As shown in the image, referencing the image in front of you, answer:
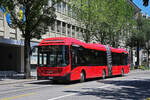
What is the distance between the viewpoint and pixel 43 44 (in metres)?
19.0

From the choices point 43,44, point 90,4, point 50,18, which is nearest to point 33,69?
point 90,4

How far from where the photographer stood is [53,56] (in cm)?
1831

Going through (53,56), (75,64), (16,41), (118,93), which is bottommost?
(118,93)

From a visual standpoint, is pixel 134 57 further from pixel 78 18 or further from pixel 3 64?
pixel 3 64

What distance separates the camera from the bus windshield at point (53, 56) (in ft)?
59.1

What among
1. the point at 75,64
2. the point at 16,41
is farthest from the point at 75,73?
the point at 16,41

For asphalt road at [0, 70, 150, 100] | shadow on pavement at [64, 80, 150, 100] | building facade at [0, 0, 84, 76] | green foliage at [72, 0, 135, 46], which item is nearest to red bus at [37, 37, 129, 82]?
asphalt road at [0, 70, 150, 100]

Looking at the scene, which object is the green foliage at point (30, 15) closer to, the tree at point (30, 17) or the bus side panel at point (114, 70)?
the tree at point (30, 17)

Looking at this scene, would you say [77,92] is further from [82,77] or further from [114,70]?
[114,70]

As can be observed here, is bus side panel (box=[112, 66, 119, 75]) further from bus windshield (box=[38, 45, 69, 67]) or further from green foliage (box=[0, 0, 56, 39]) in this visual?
bus windshield (box=[38, 45, 69, 67])

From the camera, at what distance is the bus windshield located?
18.0 metres

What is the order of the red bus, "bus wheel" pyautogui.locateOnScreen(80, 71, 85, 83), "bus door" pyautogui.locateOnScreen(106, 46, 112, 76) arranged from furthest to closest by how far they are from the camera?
"bus door" pyautogui.locateOnScreen(106, 46, 112, 76)
"bus wheel" pyautogui.locateOnScreen(80, 71, 85, 83)
the red bus

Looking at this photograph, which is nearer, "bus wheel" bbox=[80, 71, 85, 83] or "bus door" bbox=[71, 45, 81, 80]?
"bus door" bbox=[71, 45, 81, 80]

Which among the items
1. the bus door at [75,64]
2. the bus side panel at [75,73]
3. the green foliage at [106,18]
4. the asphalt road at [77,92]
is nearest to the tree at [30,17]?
Result: the bus door at [75,64]
